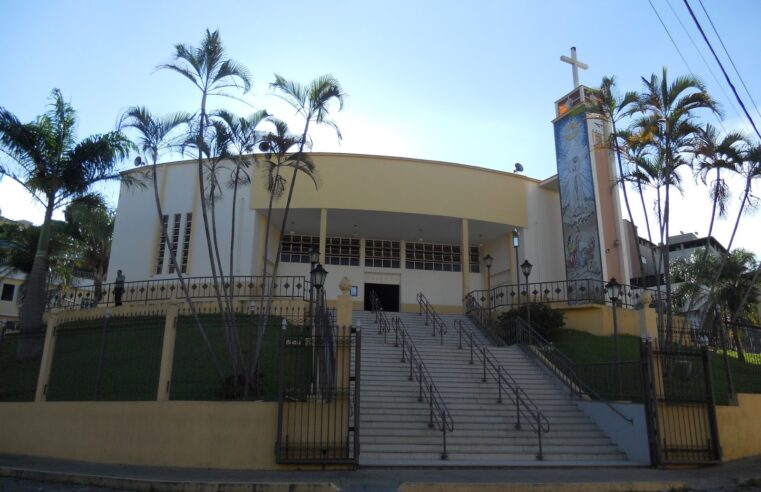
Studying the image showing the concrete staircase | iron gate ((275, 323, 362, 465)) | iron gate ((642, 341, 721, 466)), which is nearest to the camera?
iron gate ((275, 323, 362, 465))

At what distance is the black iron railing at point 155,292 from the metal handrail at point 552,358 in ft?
24.5

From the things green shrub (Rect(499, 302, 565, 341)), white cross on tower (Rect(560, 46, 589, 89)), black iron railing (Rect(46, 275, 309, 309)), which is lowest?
green shrub (Rect(499, 302, 565, 341))

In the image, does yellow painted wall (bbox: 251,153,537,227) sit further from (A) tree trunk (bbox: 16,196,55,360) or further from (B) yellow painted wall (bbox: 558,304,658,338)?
(A) tree trunk (bbox: 16,196,55,360)

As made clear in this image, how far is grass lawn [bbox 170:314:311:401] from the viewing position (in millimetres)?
10383

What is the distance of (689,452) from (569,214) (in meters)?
13.5

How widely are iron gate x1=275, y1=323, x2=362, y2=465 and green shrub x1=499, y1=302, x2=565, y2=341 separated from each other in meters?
9.16

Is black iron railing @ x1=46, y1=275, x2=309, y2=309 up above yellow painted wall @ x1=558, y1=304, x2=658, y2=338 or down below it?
above

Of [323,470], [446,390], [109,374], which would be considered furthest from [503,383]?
[109,374]

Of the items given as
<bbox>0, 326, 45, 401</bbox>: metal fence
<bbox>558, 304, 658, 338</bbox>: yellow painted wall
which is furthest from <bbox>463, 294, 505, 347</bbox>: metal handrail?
<bbox>0, 326, 45, 401</bbox>: metal fence

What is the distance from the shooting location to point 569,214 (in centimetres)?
2264

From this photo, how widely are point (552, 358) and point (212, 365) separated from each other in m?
8.79

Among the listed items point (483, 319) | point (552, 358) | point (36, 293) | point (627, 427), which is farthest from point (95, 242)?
point (627, 427)

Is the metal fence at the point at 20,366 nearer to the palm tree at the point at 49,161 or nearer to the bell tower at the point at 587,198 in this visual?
the palm tree at the point at 49,161

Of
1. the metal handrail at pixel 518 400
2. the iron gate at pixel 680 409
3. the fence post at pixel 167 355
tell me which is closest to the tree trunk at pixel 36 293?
the fence post at pixel 167 355
